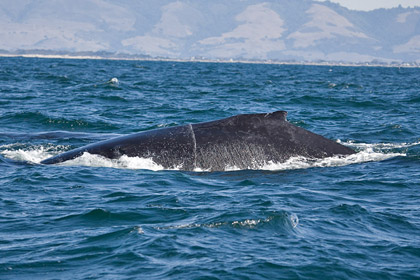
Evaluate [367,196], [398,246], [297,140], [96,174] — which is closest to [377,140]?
[297,140]

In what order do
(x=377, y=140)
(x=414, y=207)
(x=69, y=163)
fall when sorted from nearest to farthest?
(x=414, y=207)
(x=69, y=163)
(x=377, y=140)

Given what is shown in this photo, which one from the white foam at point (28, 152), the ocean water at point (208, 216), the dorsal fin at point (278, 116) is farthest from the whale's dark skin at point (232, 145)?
the white foam at point (28, 152)

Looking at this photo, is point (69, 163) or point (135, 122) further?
point (135, 122)

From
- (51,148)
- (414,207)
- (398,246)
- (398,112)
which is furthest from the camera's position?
(398,112)

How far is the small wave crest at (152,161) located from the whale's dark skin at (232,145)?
99 millimetres

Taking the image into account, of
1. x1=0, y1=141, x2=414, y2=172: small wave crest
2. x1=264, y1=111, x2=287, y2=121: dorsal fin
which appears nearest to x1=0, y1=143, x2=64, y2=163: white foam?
x1=0, y1=141, x2=414, y2=172: small wave crest

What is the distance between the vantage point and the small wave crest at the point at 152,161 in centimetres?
1185

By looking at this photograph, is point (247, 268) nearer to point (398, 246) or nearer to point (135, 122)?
point (398, 246)

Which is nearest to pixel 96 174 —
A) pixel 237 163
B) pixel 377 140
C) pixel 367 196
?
pixel 237 163

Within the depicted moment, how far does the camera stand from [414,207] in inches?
377

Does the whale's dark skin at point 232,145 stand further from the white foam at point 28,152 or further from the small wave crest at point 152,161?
the white foam at point 28,152

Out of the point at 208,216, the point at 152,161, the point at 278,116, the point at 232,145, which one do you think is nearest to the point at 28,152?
the point at 152,161

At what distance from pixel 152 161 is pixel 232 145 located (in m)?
1.58

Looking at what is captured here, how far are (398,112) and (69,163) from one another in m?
16.2
